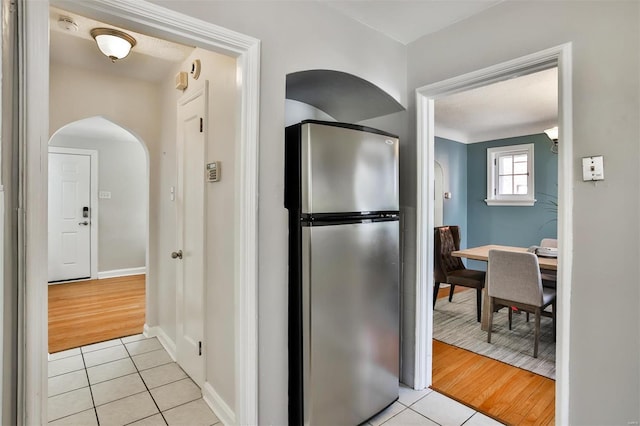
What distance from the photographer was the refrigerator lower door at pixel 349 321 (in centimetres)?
169

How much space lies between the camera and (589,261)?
156 centimetres

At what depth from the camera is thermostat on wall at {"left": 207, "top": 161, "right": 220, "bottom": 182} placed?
2022 millimetres

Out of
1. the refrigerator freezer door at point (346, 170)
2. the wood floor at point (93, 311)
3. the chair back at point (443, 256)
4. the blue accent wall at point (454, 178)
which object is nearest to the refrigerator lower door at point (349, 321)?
the refrigerator freezer door at point (346, 170)

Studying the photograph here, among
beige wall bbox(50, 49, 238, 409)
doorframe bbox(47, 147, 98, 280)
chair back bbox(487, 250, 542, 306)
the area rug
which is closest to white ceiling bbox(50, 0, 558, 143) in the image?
beige wall bbox(50, 49, 238, 409)

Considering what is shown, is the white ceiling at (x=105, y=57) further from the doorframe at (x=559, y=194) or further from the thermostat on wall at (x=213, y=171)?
the doorframe at (x=559, y=194)

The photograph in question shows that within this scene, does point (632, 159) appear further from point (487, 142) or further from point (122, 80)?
point (487, 142)

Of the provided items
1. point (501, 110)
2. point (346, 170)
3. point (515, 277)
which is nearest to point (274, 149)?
point (346, 170)

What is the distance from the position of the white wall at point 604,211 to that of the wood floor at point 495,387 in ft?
1.76

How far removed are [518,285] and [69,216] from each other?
6.17m

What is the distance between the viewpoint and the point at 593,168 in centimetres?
152

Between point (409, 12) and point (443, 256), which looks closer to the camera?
point (409, 12)

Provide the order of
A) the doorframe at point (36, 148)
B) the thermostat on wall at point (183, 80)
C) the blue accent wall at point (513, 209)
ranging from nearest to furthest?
the doorframe at point (36, 148), the thermostat on wall at point (183, 80), the blue accent wall at point (513, 209)

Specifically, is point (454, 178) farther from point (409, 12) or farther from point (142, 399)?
point (142, 399)

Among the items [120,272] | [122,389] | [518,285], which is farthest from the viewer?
[120,272]
